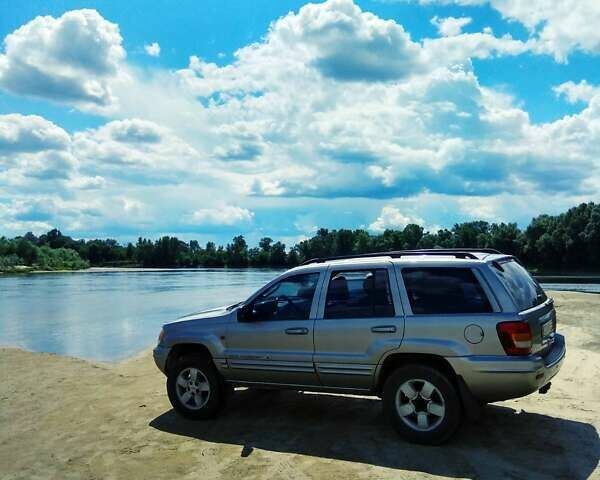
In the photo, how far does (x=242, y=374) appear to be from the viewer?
7.00 meters

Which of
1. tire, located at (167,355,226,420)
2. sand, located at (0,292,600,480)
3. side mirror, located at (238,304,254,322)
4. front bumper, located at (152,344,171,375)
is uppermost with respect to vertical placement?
side mirror, located at (238,304,254,322)

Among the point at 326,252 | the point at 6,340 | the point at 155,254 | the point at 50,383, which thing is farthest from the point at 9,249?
the point at 50,383

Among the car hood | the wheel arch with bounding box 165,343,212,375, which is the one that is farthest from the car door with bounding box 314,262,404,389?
the wheel arch with bounding box 165,343,212,375

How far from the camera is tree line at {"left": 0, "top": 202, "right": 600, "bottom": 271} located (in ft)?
282

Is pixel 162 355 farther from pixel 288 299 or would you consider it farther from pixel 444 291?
pixel 444 291

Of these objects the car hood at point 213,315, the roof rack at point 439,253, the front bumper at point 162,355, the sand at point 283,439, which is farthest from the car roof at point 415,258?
the front bumper at point 162,355

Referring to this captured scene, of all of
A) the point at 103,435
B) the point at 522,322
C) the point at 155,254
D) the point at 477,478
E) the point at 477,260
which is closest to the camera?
the point at 477,478

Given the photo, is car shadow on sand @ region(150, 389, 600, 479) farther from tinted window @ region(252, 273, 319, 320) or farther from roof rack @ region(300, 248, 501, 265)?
roof rack @ region(300, 248, 501, 265)

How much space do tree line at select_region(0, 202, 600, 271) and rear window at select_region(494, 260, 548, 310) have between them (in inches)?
3331

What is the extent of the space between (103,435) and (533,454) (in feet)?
15.5

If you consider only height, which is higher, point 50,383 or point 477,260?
point 477,260

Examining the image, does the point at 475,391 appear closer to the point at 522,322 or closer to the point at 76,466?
the point at 522,322

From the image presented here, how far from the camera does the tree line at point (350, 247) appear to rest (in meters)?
86.0

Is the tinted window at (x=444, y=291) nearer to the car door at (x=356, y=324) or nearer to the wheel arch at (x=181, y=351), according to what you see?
the car door at (x=356, y=324)
